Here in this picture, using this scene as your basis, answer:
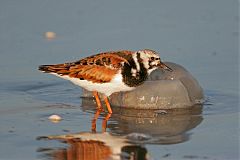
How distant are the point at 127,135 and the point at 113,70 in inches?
36.2

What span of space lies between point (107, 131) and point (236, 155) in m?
1.24

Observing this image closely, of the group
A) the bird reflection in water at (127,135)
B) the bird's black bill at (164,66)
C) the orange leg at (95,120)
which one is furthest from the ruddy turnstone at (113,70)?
the bird reflection in water at (127,135)

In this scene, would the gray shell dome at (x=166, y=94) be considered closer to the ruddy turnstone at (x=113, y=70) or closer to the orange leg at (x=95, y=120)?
the ruddy turnstone at (x=113, y=70)

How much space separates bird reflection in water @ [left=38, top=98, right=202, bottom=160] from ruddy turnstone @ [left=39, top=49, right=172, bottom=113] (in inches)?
10.2

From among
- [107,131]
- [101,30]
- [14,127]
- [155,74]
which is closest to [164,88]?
[155,74]

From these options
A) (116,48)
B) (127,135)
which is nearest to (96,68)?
(127,135)

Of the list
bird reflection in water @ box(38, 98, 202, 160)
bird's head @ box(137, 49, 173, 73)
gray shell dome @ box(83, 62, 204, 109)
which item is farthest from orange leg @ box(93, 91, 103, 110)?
bird's head @ box(137, 49, 173, 73)

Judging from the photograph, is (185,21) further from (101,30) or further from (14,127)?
(14,127)

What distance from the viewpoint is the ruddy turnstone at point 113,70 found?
6.64 metres

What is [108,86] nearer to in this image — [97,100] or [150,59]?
[97,100]

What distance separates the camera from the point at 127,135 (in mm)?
5898

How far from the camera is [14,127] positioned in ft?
20.1

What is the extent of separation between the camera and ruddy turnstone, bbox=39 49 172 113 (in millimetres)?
6637

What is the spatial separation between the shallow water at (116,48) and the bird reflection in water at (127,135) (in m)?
0.01
